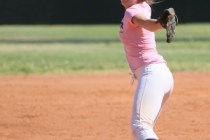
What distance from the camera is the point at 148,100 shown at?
20.2ft

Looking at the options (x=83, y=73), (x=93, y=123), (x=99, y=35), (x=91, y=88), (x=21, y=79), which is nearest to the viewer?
(x=93, y=123)

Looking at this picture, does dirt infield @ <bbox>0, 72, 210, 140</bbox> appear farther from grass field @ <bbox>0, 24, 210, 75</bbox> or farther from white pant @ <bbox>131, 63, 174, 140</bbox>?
white pant @ <bbox>131, 63, 174, 140</bbox>

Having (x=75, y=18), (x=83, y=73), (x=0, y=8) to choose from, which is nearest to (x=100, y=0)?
(x=75, y=18)

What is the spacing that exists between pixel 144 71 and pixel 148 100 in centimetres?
28

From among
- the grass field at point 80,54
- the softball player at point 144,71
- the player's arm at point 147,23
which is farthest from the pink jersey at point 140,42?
the grass field at point 80,54

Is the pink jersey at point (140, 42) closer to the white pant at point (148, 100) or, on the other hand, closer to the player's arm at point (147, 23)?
the white pant at point (148, 100)

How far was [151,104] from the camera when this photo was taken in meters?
A: 6.17

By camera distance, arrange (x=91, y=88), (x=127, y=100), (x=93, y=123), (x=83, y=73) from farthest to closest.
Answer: (x=83, y=73)
(x=91, y=88)
(x=127, y=100)
(x=93, y=123)

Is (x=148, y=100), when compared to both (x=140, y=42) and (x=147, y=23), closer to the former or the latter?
(x=140, y=42)

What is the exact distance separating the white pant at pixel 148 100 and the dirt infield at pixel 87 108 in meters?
2.87

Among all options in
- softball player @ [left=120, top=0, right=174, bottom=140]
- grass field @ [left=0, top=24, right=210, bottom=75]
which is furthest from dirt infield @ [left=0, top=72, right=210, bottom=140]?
softball player @ [left=120, top=0, right=174, bottom=140]

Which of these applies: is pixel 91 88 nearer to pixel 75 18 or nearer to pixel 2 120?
pixel 2 120

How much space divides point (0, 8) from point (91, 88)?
1041 inches

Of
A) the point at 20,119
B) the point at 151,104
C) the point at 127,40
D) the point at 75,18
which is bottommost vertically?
the point at 75,18
